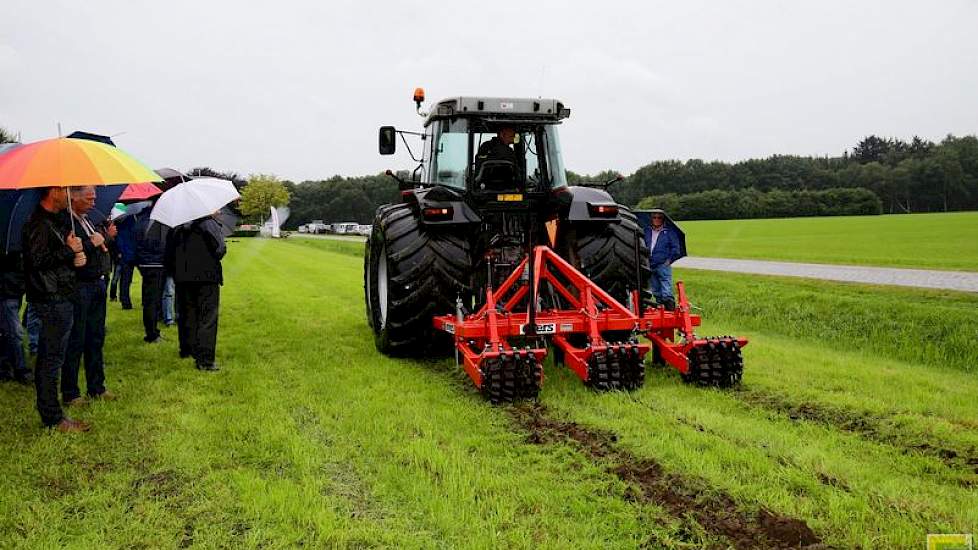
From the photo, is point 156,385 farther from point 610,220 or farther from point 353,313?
point 353,313

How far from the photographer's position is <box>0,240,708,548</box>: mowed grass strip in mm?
3359

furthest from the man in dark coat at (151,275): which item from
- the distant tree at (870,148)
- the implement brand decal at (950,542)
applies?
the distant tree at (870,148)

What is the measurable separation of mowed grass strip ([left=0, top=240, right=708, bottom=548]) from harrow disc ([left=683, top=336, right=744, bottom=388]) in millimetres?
1779

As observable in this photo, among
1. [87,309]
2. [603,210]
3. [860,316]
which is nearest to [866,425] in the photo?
[603,210]

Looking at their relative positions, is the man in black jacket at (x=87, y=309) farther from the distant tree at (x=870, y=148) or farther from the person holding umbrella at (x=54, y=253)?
the distant tree at (x=870, y=148)

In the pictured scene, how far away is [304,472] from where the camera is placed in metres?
4.12

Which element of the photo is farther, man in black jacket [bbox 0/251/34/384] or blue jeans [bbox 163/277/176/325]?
blue jeans [bbox 163/277/176/325]

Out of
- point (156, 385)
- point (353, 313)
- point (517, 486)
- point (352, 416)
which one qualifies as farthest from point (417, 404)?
point (353, 313)

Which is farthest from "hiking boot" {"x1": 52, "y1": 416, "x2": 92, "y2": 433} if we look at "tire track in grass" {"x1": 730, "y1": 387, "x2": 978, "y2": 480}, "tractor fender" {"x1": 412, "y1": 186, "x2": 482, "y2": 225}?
"tire track in grass" {"x1": 730, "y1": 387, "x2": 978, "y2": 480}

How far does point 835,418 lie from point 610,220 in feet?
9.01

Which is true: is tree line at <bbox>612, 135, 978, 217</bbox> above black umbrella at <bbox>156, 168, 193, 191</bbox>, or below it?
above

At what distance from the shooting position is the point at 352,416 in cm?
525

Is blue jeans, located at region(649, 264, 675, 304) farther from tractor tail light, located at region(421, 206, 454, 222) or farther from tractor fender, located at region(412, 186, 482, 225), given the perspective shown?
tractor tail light, located at region(421, 206, 454, 222)

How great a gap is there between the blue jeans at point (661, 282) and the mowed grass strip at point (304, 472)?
4.83 m
